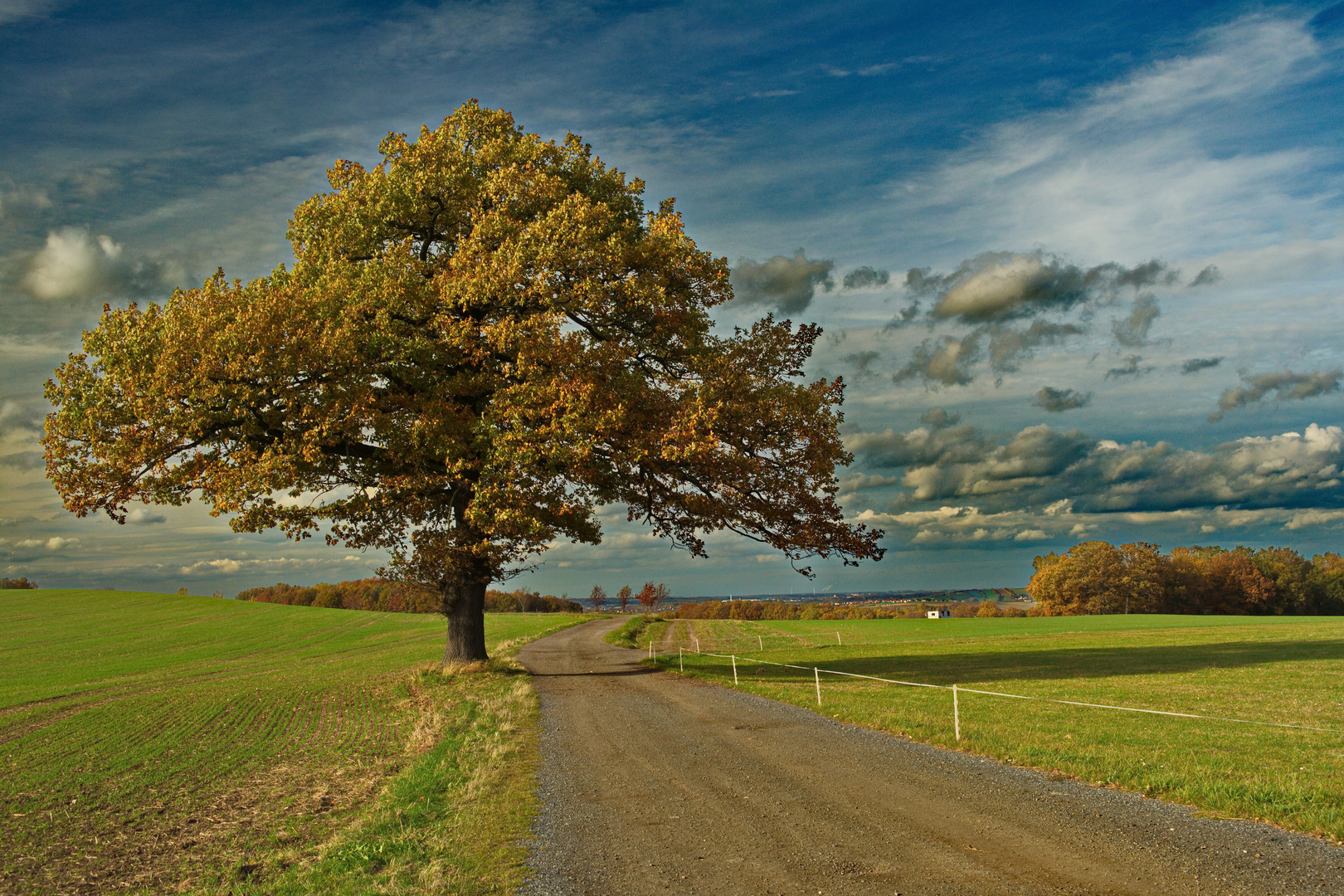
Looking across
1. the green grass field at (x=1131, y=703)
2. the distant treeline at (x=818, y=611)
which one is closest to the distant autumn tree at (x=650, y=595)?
the distant treeline at (x=818, y=611)

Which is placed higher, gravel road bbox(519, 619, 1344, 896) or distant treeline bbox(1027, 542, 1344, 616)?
gravel road bbox(519, 619, 1344, 896)

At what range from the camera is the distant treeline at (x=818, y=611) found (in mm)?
110812

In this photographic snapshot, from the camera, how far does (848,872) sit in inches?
302

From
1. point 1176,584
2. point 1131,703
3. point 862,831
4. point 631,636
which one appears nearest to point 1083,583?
point 1176,584

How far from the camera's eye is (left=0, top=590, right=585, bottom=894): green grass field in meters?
8.45

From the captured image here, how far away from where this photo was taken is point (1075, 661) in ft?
118

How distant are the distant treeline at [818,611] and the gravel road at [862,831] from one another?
94615mm

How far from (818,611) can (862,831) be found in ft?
353

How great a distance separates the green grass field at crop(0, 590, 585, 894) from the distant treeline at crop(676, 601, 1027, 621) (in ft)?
277

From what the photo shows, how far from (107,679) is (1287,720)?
42768mm

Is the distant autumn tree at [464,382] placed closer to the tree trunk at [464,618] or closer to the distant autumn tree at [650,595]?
the tree trunk at [464,618]

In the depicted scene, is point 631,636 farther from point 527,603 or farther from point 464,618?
point 527,603

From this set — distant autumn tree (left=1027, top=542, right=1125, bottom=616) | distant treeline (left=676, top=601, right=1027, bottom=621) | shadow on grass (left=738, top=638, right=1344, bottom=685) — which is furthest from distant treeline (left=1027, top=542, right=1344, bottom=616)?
shadow on grass (left=738, top=638, right=1344, bottom=685)

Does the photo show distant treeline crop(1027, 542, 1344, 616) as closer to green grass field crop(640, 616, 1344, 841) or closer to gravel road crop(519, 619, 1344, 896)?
green grass field crop(640, 616, 1344, 841)
